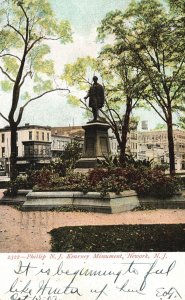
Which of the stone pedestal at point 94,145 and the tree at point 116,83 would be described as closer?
the stone pedestal at point 94,145

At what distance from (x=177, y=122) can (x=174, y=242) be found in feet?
41.9

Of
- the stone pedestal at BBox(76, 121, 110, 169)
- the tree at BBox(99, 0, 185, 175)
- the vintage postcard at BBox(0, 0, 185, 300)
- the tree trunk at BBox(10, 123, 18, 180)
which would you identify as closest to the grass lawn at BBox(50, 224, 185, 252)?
the vintage postcard at BBox(0, 0, 185, 300)

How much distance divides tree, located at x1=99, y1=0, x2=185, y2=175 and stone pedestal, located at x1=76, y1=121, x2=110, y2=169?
3.31m

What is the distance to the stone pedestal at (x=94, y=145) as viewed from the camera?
13.3 metres

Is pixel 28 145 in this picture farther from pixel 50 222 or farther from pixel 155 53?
pixel 50 222

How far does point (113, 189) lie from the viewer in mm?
9875

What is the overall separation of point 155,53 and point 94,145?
19.2 ft

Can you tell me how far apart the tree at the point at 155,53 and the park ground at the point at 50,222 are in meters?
6.69

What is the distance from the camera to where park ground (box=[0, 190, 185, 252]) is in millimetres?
6709

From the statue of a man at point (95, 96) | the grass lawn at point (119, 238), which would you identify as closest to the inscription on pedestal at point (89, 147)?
the statue of a man at point (95, 96)

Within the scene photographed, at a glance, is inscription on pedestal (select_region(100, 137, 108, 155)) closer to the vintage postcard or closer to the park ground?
the vintage postcard

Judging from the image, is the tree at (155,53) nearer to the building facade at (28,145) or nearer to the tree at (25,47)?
the tree at (25,47)

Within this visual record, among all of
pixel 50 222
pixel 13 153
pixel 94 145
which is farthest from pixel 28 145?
pixel 50 222

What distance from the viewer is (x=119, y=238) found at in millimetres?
6652
